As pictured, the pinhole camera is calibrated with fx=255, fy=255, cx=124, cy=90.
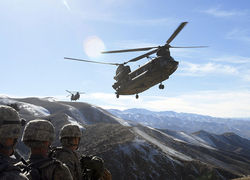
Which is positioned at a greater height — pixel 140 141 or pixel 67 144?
pixel 67 144

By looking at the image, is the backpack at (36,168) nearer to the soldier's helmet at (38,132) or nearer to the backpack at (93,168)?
the soldier's helmet at (38,132)

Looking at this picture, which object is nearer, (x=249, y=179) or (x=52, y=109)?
(x=249, y=179)

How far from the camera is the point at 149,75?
2212 centimetres

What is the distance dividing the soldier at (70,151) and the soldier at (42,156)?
118 centimetres

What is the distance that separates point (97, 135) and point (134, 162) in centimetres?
1599

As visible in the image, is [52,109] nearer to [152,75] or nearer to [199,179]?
[199,179]

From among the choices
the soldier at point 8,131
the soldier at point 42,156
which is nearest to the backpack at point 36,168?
the soldier at point 42,156

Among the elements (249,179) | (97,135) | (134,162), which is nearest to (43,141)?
(249,179)

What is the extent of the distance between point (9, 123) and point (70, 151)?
2026 millimetres

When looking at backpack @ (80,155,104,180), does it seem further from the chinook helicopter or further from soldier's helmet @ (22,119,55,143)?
the chinook helicopter

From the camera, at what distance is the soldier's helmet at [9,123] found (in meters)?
3.49

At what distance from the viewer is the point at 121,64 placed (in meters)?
27.2

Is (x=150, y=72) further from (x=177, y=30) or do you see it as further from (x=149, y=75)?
(x=177, y=30)

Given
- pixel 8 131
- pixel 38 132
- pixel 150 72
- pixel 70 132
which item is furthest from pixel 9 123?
pixel 150 72
